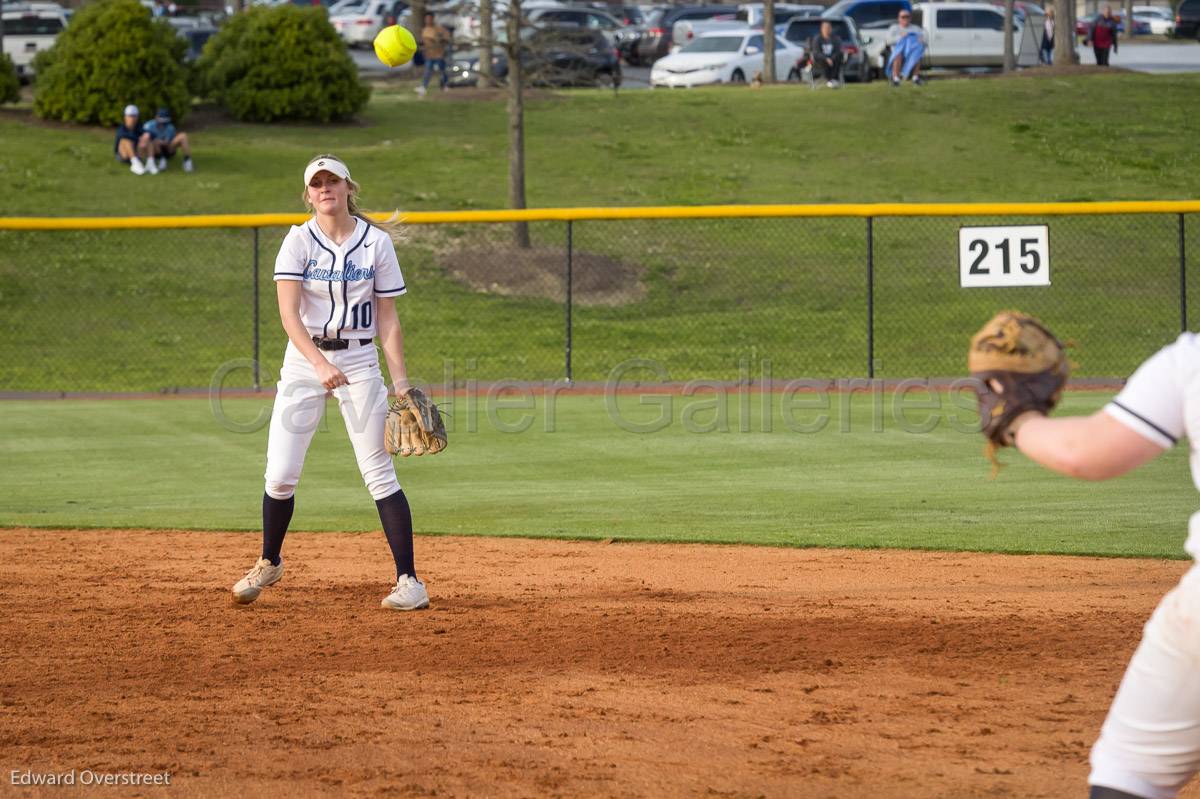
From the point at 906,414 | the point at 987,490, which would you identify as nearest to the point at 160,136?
the point at 906,414

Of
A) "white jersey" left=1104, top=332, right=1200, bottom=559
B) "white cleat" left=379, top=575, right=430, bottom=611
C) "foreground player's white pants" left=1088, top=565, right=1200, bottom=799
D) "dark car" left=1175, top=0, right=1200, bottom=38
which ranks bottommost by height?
"white cleat" left=379, top=575, right=430, bottom=611

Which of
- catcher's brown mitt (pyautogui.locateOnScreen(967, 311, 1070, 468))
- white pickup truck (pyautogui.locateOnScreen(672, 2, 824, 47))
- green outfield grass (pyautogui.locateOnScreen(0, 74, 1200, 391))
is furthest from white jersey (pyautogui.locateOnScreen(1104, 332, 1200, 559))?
white pickup truck (pyautogui.locateOnScreen(672, 2, 824, 47))

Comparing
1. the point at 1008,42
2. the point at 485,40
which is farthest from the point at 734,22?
the point at 485,40

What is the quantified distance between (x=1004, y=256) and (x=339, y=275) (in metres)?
10.8

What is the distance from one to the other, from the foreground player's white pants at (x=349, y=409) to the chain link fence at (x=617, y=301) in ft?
32.7

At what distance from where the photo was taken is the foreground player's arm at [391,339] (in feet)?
20.6

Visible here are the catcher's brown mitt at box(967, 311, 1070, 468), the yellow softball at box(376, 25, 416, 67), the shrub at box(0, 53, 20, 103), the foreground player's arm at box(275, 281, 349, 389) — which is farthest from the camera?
the shrub at box(0, 53, 20, 103)

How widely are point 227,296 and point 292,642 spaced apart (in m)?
16.0

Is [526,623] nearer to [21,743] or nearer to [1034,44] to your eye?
[21,743]

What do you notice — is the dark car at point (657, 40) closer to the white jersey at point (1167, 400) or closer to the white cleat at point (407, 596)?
the white cleat at point (407, 596)

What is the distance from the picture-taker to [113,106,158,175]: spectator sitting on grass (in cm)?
2577

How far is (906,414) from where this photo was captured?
45.0ft

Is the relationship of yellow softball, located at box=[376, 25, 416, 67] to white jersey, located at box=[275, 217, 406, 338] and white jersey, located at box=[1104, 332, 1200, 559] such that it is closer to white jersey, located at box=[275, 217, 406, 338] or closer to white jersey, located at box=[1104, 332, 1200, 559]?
white jersey, located at box=[275, 217, 406, 338]

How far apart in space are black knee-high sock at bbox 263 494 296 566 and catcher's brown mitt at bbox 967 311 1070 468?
4111 mm
